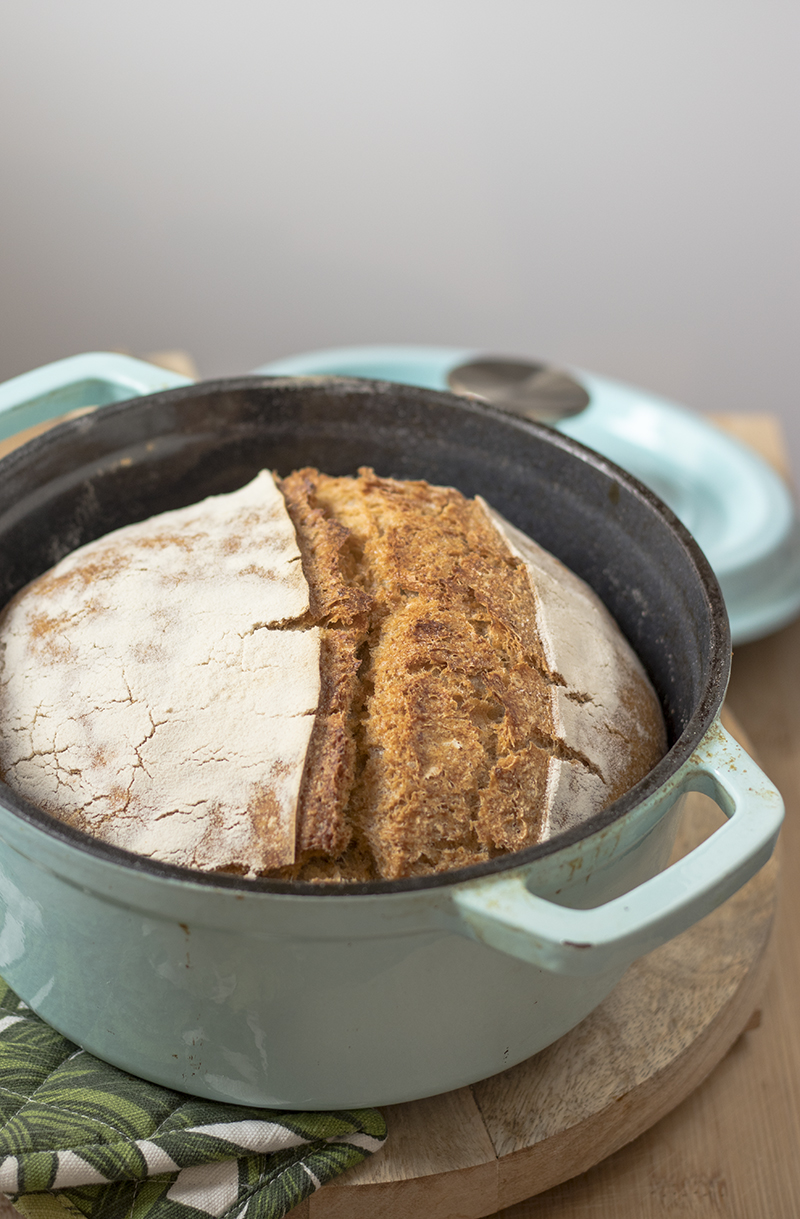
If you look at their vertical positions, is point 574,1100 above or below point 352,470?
below

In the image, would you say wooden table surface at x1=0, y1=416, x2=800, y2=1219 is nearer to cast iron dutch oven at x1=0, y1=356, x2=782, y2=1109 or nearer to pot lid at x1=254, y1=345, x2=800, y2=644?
cast iron dutch oven at x1=0, y1=356, x2=782, y2=1109

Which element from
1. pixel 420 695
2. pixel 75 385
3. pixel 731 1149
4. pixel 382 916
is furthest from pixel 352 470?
pixel 731 1149

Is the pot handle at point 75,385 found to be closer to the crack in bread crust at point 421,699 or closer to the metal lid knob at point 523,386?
the crack in bread crust at point 421,699

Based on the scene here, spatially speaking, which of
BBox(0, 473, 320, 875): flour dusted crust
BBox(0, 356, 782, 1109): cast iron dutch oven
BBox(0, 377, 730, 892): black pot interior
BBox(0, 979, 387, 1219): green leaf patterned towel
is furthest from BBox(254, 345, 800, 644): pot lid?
BBox(0, 979, 387, 1219): green leaf patterned towel

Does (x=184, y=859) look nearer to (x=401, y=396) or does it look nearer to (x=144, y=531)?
(x=144, y=531)

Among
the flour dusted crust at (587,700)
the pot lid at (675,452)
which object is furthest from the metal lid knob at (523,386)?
the flour dusted crust at (587,700)

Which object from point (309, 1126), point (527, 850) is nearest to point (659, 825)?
point (527, 850)

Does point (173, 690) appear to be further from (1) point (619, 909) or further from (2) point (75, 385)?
(2) point (75, 385)
